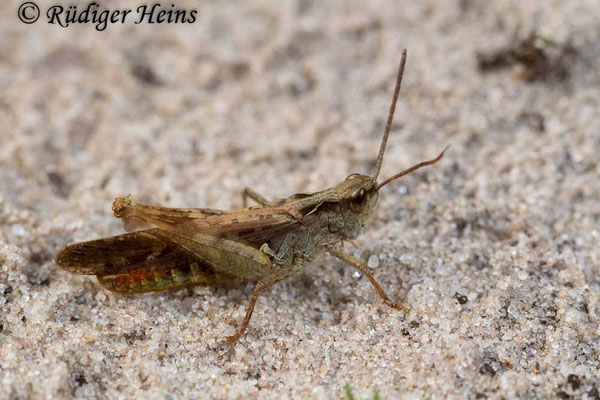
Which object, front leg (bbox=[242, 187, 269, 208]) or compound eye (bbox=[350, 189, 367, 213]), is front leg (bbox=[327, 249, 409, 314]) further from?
front leg (bbox=[242, 187, 269, 208])

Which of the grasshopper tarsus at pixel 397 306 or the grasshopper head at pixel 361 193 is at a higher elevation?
the grasshopper head at pixel 361 193

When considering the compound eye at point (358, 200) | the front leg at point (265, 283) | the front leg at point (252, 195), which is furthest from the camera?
the front leg at point (252, 195)

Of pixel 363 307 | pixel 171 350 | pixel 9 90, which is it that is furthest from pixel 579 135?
pixel 9 90

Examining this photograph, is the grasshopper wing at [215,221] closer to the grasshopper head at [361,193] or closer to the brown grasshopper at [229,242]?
the brown grasshopper at [229,242]

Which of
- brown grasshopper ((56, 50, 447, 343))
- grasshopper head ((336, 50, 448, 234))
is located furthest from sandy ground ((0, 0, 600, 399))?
grasshopper head ((336, 50, 448, 234))

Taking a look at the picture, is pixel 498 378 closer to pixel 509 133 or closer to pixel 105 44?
pixel 509 133

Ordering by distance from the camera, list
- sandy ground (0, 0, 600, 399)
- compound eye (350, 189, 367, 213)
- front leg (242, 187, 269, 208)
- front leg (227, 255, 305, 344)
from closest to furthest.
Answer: sandy ground (0, 0, 600, 399) → front leg (227, 255, 305, 344) → compound eye (350, 189, 367, 213) → front leg (242, 187, 269, 208)

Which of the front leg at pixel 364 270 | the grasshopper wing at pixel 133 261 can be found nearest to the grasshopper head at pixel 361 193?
the front leg at pixel 364 270
